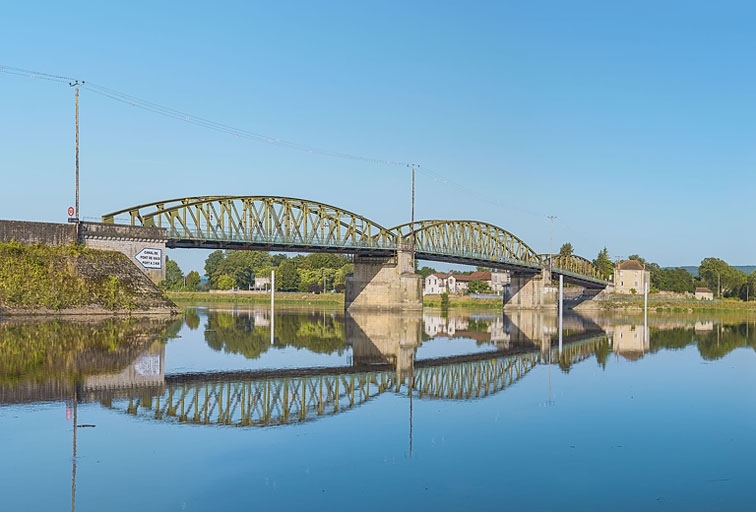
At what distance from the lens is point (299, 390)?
2453 centimetres

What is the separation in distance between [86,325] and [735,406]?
141 feet

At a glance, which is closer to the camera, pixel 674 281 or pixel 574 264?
pixel 574 264

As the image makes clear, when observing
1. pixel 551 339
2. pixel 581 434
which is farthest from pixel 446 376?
pixel 551 339

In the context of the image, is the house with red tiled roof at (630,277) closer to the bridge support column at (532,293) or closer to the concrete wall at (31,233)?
the bridge support column at (532,293)

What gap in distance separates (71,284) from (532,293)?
94563mm

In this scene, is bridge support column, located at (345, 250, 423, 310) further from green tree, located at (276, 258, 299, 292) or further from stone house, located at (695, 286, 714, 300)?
stone house, located at (695, 286, 714, 300)

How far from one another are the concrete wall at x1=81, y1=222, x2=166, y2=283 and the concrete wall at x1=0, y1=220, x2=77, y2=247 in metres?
2.61

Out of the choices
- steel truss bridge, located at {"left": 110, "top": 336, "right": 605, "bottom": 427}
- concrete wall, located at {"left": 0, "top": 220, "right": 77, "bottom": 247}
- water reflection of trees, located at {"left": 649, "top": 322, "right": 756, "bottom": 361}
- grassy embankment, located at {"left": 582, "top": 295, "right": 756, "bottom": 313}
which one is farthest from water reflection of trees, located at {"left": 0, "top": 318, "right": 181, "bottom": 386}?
grassy embankment, located at {"left": 582, "top": 295, "right": 756, "bottom": 313}

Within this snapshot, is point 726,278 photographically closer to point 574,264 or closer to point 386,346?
point 574,264

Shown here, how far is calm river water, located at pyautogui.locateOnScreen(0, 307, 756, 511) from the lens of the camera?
12.6 metres

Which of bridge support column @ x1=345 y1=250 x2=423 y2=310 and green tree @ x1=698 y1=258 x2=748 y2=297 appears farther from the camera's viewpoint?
green tree @ x1=698 y1=258 x2=748 y2=297

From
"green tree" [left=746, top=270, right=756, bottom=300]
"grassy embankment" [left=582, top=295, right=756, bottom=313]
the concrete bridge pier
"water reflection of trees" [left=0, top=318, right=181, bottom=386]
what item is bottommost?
"grassy embankment" [left=582, top=295, right=756, bottom=313]

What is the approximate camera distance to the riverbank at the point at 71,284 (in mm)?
61156

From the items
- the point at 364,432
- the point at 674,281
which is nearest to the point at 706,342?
the point at 364,432
